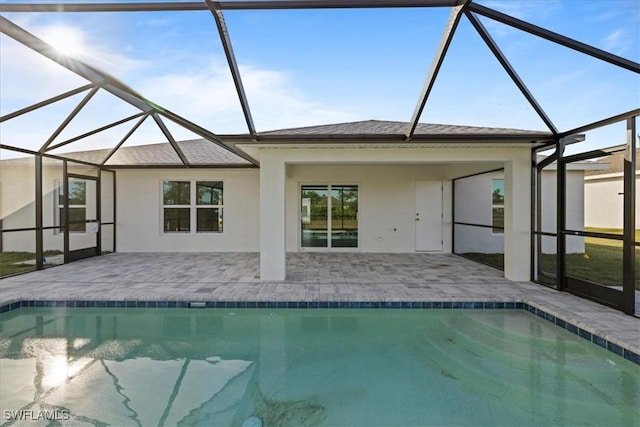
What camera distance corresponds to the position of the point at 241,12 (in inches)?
138

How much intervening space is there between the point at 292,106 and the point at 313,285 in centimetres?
297

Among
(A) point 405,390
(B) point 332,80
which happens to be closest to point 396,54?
(B) point 332,80

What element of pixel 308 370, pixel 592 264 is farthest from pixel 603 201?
pixel 308 370

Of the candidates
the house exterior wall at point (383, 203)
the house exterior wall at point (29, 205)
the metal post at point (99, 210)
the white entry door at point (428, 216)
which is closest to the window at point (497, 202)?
the house exterior wall at point (383, 203)

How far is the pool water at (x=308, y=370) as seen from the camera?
2.70 m

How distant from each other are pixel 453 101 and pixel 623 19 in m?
2.05

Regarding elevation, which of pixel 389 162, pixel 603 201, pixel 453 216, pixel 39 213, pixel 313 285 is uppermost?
pixel 389 162

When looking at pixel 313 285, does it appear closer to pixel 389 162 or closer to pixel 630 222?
pixel 389 162

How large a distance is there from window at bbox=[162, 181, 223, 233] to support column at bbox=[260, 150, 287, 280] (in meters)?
4.51

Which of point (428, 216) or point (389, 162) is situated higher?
point (389, 162)

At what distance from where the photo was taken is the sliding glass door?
33.2 feet

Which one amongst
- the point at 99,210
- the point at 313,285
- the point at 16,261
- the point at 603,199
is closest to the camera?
the point at 313,285

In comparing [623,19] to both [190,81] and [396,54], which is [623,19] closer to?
[396,54]

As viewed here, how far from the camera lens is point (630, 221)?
14.0 ft
